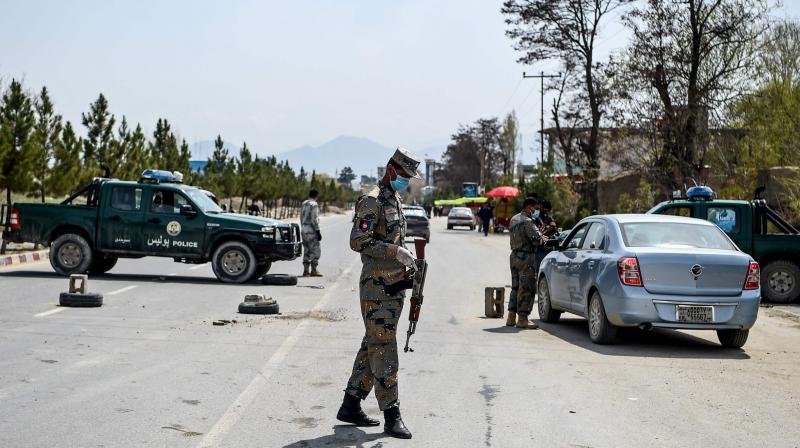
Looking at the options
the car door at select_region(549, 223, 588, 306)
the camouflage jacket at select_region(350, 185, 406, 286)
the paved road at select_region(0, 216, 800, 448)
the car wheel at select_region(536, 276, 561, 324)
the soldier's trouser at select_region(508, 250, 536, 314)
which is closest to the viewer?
the camouflage jacket at select_region(350, 185, 406, 286)

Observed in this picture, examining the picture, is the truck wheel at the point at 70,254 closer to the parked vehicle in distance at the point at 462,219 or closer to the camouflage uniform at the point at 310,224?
the camouflage uniform at the point at 310,224

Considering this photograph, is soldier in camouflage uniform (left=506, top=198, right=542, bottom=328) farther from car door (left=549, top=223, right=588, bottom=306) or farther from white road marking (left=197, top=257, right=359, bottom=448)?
white road marking (left=197, top=257, right=359, bottom=448)

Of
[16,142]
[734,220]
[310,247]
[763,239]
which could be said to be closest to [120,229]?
[310,247]

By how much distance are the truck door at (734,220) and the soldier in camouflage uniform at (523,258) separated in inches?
247

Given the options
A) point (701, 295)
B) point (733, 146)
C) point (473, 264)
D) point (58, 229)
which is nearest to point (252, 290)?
point (58, 229)

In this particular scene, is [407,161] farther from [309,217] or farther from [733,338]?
[309,217]

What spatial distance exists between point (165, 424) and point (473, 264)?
21.8 metres

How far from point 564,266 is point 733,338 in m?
2.45

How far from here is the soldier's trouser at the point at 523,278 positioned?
13148 mm

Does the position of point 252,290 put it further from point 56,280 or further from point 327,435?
point 327,435

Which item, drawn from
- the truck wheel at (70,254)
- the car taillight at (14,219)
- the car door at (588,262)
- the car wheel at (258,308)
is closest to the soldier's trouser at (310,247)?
the truck wheel at (70,254)

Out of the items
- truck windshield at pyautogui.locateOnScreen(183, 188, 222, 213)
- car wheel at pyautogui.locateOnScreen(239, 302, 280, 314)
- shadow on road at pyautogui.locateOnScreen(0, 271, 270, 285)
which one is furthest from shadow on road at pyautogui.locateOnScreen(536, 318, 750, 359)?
truck windshield at pyautogui.locateOnScreen(183, 188, 222, 213)

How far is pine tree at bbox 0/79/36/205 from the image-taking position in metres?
34.1

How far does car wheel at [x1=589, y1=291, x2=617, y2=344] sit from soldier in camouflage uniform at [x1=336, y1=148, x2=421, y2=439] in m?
5.40
